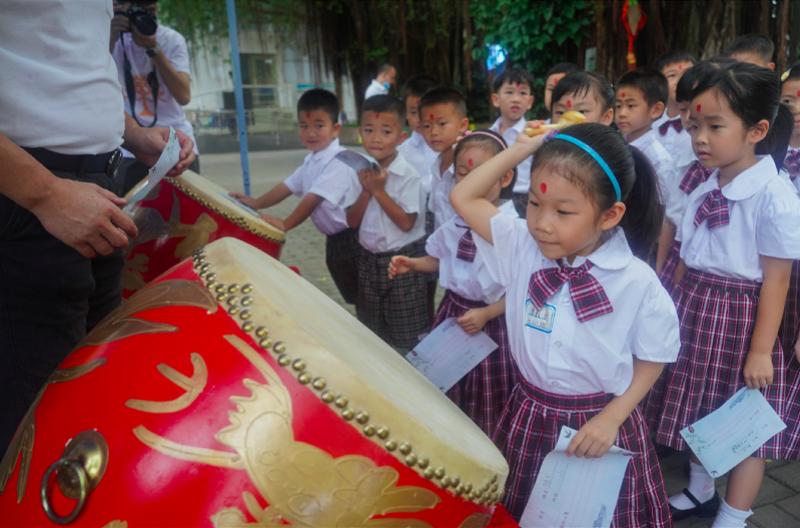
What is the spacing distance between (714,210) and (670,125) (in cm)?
145

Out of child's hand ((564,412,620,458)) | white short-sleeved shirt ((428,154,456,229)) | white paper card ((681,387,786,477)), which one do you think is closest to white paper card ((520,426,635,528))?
child's hand ((564,412,620,458))

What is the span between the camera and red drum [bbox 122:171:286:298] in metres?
1.89

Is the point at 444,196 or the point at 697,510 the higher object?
the point at 444,196

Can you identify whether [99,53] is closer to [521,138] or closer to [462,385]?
[521,138]

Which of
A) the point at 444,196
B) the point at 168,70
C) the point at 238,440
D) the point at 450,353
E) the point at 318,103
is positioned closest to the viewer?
the point at 238,440

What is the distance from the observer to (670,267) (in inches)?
86.2

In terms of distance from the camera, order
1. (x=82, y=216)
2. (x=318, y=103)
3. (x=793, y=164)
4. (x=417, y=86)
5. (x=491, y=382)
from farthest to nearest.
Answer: (x=417, y=86), (x=318, y=103), (x=793, y=164), (x=491, y=382), (x=82, y=216)

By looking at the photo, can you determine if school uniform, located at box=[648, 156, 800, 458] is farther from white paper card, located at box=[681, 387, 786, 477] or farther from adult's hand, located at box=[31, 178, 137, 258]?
adult's hand, located at box=[31, 178, 137, 258]

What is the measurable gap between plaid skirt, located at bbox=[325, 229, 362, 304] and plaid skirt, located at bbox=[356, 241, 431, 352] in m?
0.08

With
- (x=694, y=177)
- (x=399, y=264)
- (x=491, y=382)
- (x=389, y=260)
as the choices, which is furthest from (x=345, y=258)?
(x=694, y=177)

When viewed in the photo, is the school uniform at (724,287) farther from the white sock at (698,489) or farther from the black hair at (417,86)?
the black hair at (417,86)

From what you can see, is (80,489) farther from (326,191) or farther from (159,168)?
(326,191)

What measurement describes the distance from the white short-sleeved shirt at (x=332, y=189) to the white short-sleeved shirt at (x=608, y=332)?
147cm

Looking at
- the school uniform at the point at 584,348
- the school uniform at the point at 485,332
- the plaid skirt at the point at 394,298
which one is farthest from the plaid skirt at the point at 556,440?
the plaid skirt at the point at 394,298
